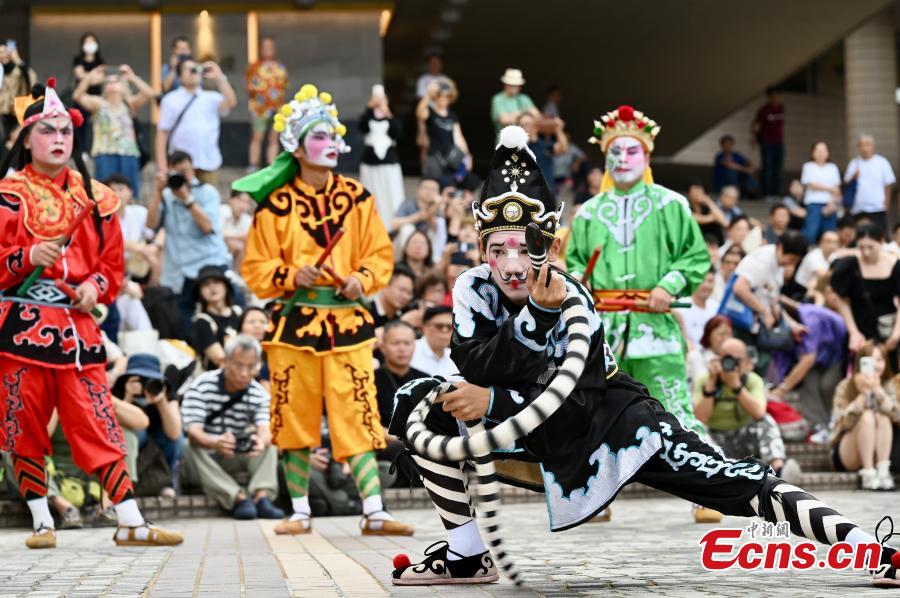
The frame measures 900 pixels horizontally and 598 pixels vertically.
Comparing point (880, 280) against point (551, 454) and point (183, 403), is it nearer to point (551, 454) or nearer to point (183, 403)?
point (183, 403)

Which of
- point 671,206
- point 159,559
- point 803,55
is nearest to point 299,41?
point 803,55

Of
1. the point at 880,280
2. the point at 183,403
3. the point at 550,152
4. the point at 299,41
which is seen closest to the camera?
the point at 183,403

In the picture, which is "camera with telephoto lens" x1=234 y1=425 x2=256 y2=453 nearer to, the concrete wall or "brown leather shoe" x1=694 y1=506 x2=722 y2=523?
"brown leather shoe" x1=694 y1=506 x2=722 y2=523

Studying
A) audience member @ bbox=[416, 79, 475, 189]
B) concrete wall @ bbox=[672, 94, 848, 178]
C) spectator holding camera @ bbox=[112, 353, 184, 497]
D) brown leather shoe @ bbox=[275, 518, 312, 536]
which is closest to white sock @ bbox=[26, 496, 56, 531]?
brown leather shoe @ bbox=[275, 518, 312, 536]

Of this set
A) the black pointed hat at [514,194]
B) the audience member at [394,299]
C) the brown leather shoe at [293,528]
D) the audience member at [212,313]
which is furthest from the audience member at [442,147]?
the black pointed hat at [514,194]

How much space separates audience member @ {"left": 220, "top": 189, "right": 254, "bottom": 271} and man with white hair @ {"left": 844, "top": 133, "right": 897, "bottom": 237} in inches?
322

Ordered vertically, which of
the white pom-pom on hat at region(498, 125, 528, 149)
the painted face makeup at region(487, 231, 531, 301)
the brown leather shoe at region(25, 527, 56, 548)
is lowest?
the brown leather shoe at region(25, 527, 56, 548)

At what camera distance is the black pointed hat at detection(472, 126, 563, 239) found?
5613mm

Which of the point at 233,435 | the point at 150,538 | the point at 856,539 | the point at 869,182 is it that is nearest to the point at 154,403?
the point at 233,435

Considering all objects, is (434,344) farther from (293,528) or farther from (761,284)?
(761,284)

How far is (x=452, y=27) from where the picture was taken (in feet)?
85.8

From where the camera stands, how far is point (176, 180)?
14258 millimetres

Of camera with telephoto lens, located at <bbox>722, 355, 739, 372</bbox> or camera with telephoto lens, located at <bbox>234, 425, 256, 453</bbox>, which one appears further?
camera with telephoto lens, located at <bbox>722, 355, 739, 372</bbox>

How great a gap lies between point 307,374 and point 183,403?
2.46 metres
